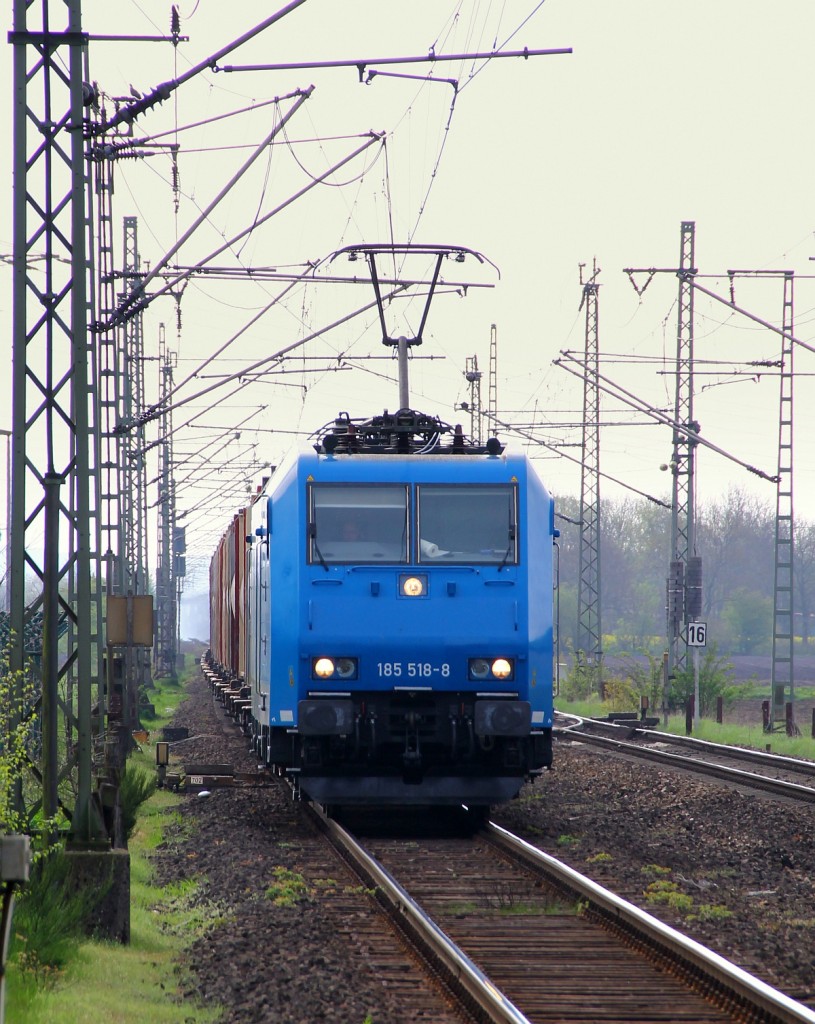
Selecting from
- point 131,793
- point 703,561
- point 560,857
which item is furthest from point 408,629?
point 703,561

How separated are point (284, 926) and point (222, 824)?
5887mm

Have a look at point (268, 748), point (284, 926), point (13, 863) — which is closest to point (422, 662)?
point (268, 748)

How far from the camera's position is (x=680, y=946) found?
27.1 ft

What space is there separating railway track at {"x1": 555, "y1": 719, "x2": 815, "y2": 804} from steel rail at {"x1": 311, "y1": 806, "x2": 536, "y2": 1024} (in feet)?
25.6

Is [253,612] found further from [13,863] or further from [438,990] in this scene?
[13,863]

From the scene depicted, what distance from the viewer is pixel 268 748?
14.0m

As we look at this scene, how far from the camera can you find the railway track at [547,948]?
727cm

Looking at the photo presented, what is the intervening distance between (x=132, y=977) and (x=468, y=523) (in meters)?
6.52

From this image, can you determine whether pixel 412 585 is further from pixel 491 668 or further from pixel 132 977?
pixel 132 977

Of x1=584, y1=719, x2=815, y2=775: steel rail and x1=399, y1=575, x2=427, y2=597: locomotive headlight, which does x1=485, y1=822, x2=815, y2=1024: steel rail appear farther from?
x1=584, y1=719, x2=815, y2=775: steel rail

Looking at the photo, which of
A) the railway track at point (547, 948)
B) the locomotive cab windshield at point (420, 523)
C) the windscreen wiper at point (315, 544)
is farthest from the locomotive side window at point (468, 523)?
the railway track at point (547, 948)

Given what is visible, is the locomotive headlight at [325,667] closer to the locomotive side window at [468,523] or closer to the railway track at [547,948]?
the locomotive side window at [468,523]

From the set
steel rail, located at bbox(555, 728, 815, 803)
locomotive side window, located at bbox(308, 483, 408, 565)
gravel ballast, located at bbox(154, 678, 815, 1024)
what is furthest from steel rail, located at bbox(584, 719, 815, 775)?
locomotive side window, located at bbox(308, 483, 408, 565)

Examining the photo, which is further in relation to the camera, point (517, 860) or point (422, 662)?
point (422, 662)
